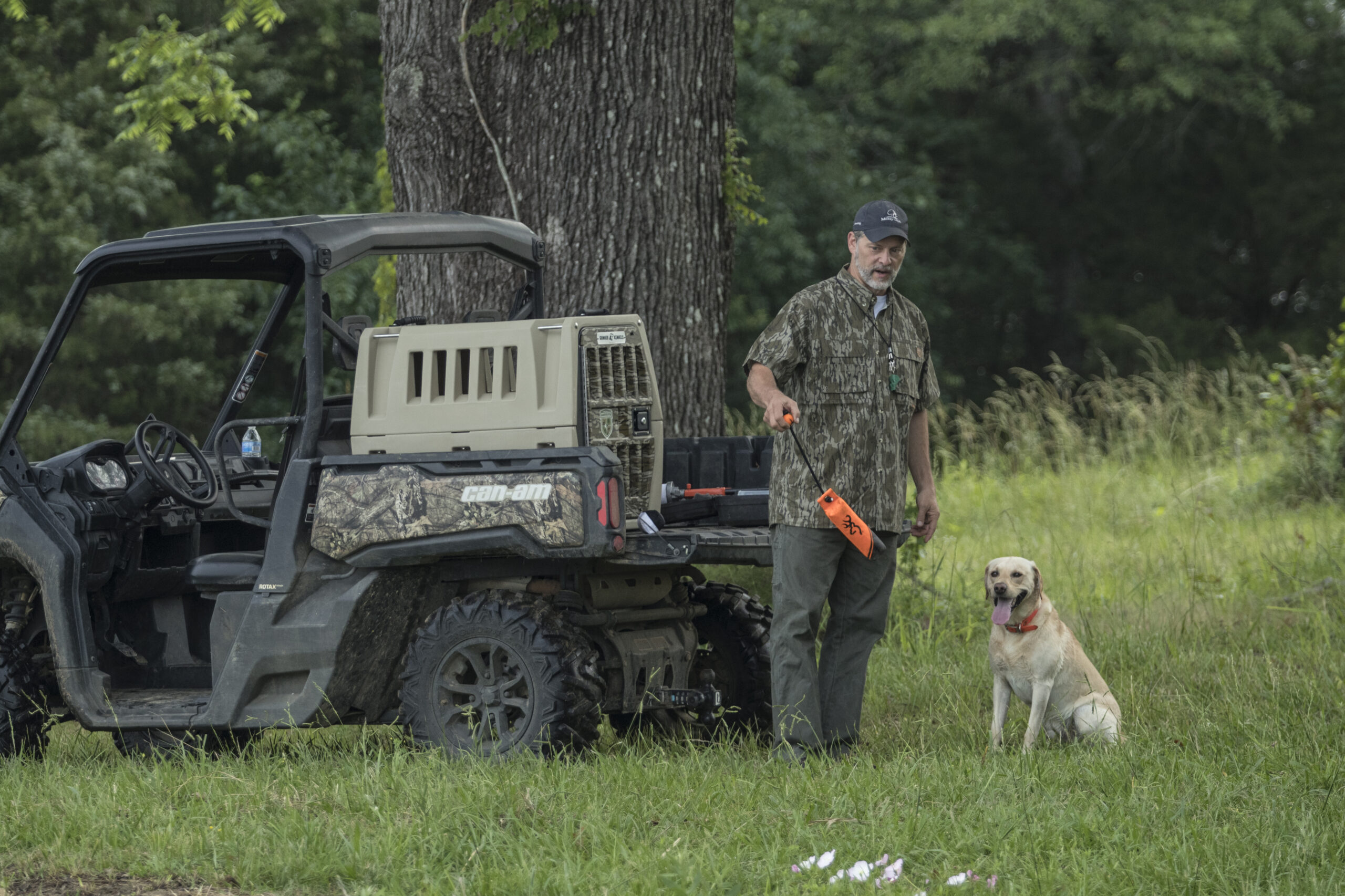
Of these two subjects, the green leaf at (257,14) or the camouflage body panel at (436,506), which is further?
the green leaf at (257,14)

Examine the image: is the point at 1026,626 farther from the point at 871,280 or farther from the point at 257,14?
the point at 257,14

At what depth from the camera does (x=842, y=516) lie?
5125 mm

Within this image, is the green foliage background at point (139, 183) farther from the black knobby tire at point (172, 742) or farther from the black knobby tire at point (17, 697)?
the black knobby tire at point (17, 697)

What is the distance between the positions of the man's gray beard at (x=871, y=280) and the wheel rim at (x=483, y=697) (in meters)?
1.71

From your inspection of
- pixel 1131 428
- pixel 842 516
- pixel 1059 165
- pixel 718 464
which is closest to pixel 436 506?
pixel 842 516

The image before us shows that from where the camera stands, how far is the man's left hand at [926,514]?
18.2ft

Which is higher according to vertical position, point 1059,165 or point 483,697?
point 1059,165

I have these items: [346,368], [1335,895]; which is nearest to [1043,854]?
[1335,895]

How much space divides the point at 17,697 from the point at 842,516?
9.66 ft

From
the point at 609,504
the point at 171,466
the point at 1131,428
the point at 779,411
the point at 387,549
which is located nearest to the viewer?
the point at 609,504

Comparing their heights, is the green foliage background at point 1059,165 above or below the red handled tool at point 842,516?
above

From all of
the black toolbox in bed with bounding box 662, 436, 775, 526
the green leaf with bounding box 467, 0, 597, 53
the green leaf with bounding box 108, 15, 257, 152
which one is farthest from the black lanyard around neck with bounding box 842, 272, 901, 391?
the green leaf with bounding box 108, 15, 257, 152

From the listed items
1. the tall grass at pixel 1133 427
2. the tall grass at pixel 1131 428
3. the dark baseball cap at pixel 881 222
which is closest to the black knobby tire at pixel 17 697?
the dark baseball cap at pixel 881 222

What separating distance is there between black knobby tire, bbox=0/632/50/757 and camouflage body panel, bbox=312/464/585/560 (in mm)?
1294
